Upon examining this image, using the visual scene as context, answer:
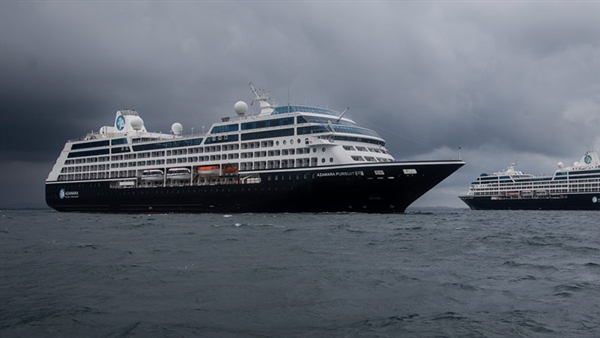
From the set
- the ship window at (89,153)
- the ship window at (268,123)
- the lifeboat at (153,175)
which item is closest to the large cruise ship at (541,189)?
the ship window at (268,123)

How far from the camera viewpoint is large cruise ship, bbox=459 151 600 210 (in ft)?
371

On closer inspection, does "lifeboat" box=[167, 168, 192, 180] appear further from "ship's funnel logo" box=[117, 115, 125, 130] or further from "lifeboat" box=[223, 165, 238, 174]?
"ship's funnel logo" box=[117, 115, 125, 130]

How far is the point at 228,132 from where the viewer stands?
2512 inches

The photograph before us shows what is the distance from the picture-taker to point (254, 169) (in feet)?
196

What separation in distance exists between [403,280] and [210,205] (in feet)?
157

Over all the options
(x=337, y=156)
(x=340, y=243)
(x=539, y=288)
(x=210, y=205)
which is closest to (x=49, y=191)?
(x=210, y=205)

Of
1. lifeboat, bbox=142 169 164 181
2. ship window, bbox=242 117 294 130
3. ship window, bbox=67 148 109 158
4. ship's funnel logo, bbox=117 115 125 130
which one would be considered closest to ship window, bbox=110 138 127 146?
ship window, bbox=67 148 109 158

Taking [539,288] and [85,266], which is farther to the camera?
[85,266]

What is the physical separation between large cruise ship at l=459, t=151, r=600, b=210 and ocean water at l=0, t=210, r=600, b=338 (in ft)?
335

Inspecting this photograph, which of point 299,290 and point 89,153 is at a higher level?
point 89,153

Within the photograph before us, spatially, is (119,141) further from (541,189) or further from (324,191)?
(541,189)

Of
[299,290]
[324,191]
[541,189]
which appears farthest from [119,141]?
[541,189]

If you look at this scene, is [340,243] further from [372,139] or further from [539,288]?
[372,139]

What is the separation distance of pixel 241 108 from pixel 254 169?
10832mm
